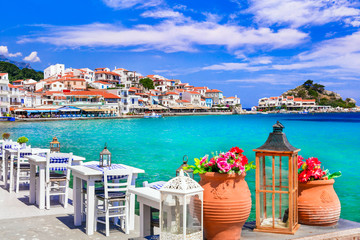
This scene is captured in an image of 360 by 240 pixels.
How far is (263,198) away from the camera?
417cm

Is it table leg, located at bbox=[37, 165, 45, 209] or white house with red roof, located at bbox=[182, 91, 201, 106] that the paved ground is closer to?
table leg, located at bbox=[37, 165, 45, 209]

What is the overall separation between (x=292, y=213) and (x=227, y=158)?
95 cm

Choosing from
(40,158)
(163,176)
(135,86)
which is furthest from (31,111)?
(40,158)

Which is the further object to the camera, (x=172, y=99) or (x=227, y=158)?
(x=172, y=99)

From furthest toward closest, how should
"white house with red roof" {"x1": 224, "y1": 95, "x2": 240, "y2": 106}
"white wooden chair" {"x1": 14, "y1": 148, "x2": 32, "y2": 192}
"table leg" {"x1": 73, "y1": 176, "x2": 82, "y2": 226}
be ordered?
"white house with red roof" {"x1": 224, "y1": 95, "x2": 240, "y2": 106} → "white wooden chair" {"x1": 14, "y1": 148, "x2": 32, "y2": 192} → "table leg" {"x1": 73, "y1": 176, "x2": 82, "y2": 226}

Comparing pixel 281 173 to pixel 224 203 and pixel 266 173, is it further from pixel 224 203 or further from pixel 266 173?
pixel 224 203

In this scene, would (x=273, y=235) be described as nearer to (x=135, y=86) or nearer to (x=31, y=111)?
(x=31, y=111)

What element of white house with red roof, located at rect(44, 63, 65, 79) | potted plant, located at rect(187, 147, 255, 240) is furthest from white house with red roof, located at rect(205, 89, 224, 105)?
potted plant, located at rect(187, 147, 255, 240)

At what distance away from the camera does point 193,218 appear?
353 centimetres

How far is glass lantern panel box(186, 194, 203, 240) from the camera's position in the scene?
11.4 ft

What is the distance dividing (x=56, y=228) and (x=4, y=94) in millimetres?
66850

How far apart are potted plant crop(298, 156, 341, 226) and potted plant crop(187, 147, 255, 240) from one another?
0.93 m

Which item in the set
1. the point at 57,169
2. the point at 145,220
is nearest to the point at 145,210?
the point at 145,220

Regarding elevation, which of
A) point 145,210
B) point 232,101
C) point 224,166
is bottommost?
point 145,210
